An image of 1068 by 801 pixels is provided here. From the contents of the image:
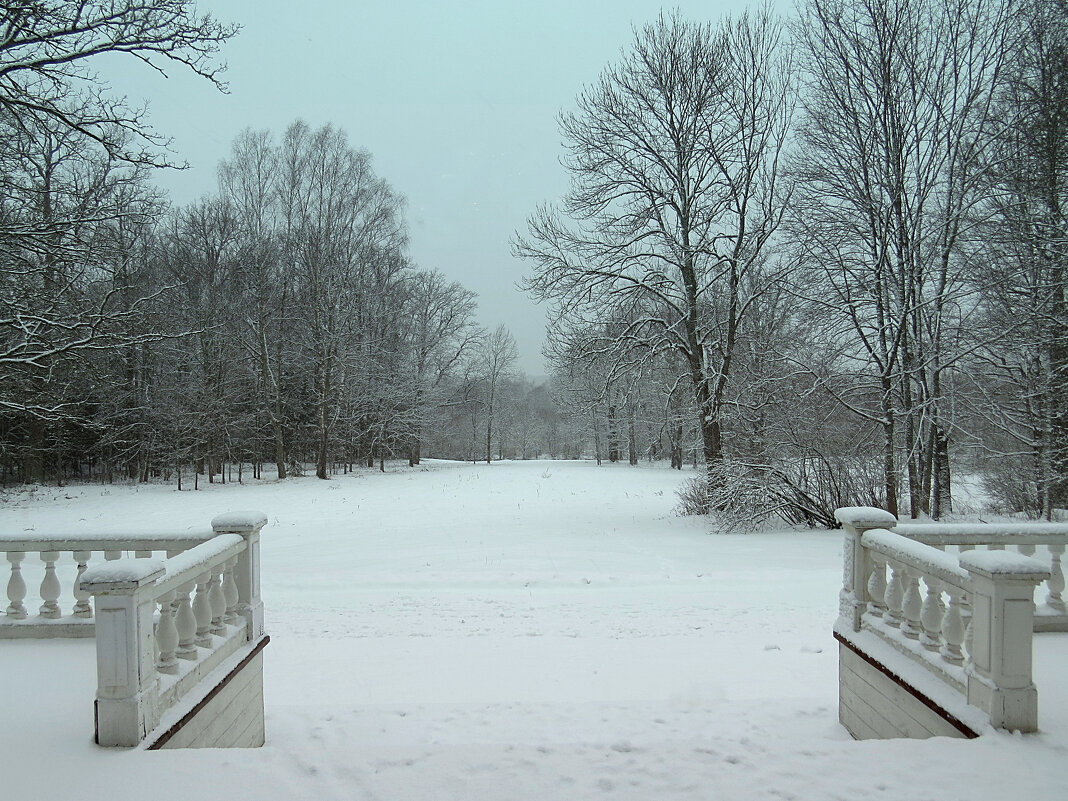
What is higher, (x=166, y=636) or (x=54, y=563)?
(x=54, y=563)

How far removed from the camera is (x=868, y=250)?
492 inches

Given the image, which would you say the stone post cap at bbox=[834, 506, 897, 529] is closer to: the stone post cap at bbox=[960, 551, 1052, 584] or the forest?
the stone post cap at bbox=[960, 551, 1052, 584]

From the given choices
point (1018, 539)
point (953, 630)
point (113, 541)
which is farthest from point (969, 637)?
point (113, 541)

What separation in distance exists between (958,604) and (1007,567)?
1.85 ft

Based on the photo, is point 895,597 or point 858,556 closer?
point 895,597

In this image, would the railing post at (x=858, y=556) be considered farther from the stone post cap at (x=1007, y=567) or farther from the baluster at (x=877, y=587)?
the stone post cap at (x=1007, y=567)

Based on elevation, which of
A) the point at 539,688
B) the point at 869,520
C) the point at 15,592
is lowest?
the point at 539,688

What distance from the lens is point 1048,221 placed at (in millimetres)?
10820

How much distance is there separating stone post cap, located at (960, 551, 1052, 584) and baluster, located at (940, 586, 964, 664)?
0.37 meters

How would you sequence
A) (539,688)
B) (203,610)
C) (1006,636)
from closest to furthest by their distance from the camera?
(1006,636) < (203,610) < (539,688)

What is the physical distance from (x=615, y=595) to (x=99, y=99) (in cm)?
936

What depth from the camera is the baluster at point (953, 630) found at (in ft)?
11.1

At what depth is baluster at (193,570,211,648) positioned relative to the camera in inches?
143

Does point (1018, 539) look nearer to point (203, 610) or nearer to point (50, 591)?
point (203, 610)
